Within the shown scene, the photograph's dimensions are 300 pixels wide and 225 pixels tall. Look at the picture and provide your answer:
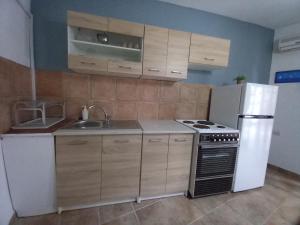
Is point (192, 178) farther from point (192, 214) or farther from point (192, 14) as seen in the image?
point (192, 14)

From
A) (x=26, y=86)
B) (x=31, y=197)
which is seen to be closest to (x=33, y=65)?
(x=26, y=86)

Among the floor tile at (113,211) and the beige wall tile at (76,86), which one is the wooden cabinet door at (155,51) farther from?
the floor tile at (113,211)

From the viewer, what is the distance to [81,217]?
5.10 ft

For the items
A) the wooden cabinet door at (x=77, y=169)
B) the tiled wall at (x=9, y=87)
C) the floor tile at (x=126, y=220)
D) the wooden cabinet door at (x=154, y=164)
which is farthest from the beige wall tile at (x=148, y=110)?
the tiled wall at (x=9, y=87)

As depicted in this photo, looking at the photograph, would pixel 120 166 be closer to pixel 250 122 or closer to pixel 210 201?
pixel 210 201

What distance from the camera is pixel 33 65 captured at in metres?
1.85

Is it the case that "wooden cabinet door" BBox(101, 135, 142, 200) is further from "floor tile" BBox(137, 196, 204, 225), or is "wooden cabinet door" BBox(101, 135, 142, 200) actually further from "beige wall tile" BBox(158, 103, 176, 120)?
"beige wall tile" BBox(158, 103, 176, 120)

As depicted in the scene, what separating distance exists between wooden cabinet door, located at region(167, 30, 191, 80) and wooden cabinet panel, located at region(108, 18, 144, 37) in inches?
15.0

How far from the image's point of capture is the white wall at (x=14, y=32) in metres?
1.33

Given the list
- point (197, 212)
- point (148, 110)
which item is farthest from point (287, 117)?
point (148, 110)

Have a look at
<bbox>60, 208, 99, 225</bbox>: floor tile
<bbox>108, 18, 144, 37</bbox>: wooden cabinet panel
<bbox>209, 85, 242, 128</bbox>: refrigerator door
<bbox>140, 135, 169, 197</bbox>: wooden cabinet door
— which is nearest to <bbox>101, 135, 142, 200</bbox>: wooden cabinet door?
<bbox>140, 135, 169, 197</bbox>: wooden cabinet door

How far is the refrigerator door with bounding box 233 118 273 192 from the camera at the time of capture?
1.98 m

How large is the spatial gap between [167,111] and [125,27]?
1.28m

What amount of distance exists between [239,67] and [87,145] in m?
2.73
